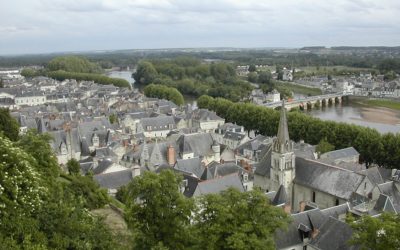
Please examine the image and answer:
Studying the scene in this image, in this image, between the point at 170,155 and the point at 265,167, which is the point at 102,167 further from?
the point at 265,167

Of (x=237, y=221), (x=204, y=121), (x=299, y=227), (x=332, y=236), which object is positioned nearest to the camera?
(x=237, y=221)

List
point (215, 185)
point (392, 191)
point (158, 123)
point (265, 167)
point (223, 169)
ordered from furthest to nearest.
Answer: point (158, 123), point (223, 169), point (265, 167), point (392, 191), point (215, 185)

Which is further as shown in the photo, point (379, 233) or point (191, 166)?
point (191, 166)

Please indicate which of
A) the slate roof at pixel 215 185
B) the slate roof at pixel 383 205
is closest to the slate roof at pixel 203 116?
the slate roof at pixel 215 185

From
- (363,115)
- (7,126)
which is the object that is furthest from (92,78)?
(7,126)

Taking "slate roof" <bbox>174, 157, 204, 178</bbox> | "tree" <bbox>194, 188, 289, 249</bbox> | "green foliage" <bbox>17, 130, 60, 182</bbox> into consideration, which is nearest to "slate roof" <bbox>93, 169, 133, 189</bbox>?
"slate roof" <bbox>174, 157, 204, 178</bbox>

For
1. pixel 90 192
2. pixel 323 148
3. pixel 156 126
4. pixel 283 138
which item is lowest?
pixel 323 148
